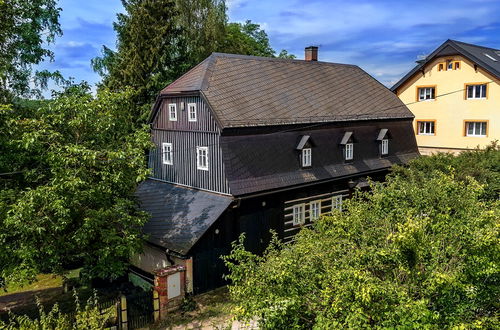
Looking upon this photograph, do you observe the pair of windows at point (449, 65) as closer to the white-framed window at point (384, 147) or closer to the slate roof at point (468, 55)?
the slate roof at point (468, 55)

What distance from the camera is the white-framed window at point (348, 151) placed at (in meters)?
23.8

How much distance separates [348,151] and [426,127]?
1672 centimetres

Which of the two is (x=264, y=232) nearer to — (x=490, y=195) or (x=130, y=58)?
(x=490, y=195)

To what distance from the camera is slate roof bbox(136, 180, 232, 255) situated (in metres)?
17.4

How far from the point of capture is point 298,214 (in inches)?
838

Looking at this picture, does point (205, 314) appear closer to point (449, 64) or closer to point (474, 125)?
point (474, 125)

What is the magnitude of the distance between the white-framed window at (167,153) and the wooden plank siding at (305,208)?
7.48 m

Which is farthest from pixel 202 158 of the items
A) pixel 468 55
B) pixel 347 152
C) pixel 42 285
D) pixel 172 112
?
pixel 468 55

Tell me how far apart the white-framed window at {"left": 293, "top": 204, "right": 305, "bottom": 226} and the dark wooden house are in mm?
61

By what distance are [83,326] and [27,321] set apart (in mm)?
1440

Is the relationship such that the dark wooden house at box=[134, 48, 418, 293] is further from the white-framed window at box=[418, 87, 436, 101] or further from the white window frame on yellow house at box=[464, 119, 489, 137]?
the white-framed window at box=[418, 87, 436, 101]

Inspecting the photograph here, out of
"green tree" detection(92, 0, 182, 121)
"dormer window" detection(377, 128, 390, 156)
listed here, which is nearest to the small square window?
"dormer window" detection(377, 128, 390, 156)

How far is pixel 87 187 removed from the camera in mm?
14477

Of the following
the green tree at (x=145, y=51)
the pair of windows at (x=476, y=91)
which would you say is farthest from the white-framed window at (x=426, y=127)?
the green tree at (x=145, y=51)
